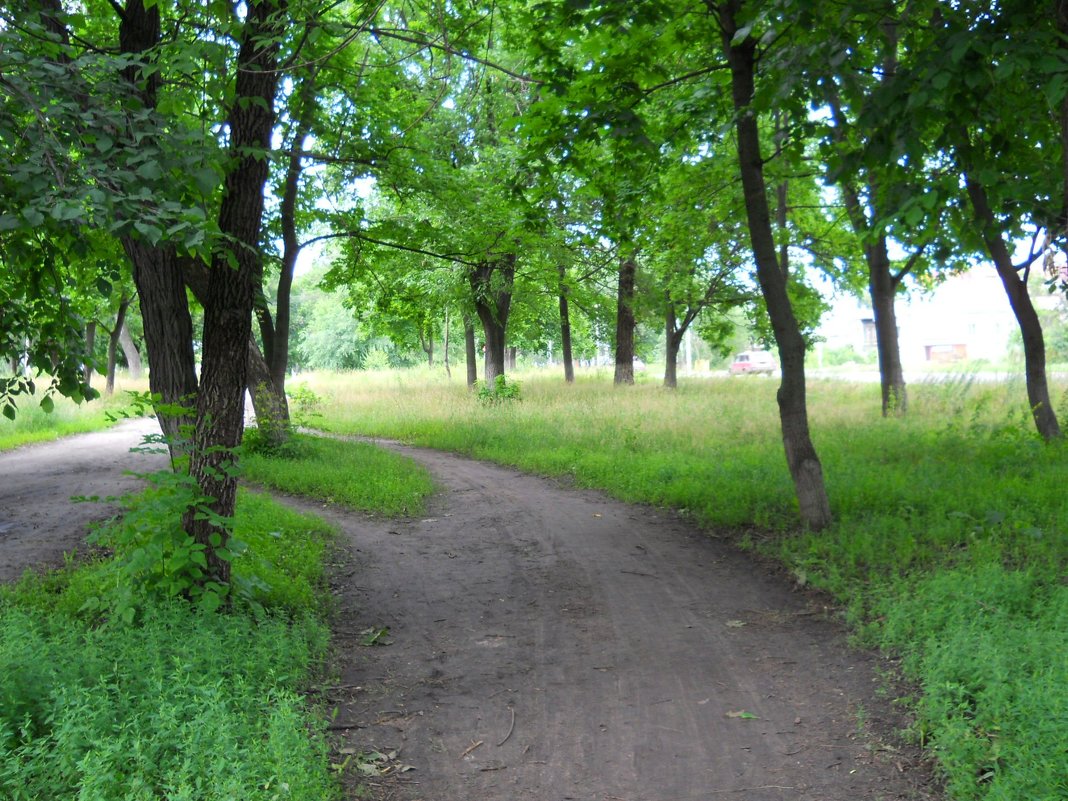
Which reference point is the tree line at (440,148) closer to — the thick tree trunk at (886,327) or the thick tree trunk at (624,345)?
the thick tree trunk at (886,327)

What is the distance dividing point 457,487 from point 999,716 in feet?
30.2

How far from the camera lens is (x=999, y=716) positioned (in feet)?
13.9

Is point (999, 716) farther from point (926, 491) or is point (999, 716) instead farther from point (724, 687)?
point (926, 491)

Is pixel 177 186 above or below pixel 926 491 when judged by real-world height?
above

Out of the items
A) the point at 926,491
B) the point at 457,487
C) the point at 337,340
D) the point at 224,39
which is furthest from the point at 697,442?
the point at 337,340

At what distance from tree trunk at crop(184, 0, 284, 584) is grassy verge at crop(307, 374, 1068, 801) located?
16.3ft

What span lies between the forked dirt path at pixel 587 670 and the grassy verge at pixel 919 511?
0.38 metres

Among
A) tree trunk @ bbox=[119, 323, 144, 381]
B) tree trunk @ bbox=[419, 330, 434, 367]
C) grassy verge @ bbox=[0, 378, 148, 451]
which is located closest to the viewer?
grassy verge @ bbox=[0, 378, 148, 451]

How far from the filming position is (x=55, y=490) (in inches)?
478

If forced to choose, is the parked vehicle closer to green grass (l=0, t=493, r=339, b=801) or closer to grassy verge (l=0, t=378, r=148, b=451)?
grassy verge (l=0, t=378, r=148, b=451)

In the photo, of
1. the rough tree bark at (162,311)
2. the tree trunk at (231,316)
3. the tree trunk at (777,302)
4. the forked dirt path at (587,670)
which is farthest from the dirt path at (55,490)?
the tree trunk at (777,302)

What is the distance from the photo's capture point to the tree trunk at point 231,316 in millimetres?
6281

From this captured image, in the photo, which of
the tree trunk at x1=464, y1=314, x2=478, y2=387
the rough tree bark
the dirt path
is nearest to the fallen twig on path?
the dirt path

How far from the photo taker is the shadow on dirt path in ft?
14.5
